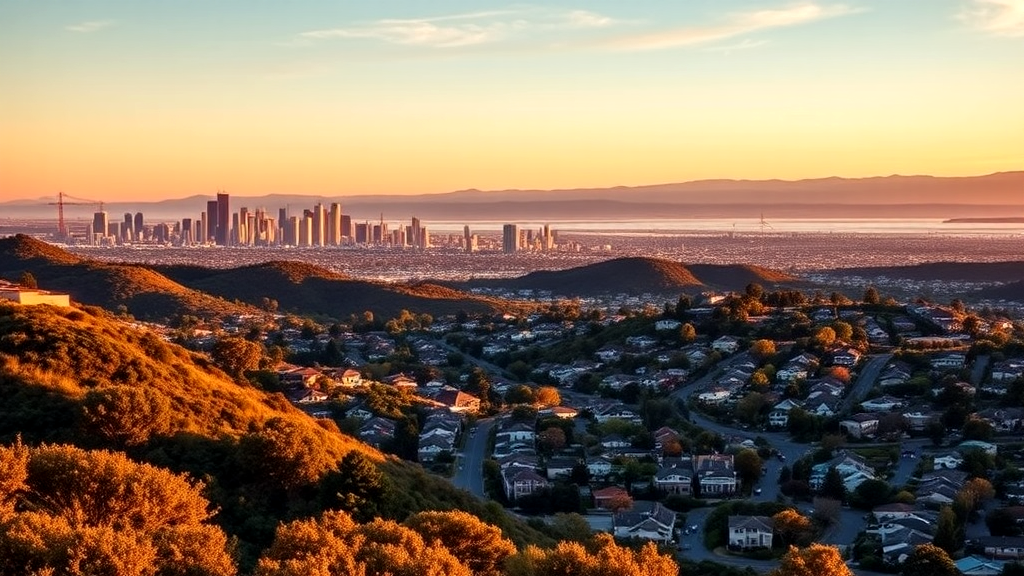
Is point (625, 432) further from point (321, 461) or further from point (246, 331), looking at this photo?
point (246, 331)

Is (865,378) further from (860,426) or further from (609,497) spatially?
(609,497)

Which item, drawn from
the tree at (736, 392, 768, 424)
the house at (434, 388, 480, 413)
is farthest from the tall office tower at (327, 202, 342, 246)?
the tree at (736, 392, 768, 424)

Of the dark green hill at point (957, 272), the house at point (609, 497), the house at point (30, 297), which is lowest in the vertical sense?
the house at point (609, 497)

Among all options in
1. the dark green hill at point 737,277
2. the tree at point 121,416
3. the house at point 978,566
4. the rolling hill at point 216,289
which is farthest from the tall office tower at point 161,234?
the tree at point 121,416

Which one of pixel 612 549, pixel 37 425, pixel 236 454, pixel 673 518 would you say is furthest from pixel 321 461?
pixel 673 518

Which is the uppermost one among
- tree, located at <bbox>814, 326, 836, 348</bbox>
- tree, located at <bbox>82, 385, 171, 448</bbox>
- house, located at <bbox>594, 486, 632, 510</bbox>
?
tree, located at <bbox>82, 385, 171, 448</bbox>

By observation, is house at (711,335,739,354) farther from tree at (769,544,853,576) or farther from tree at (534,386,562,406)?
tree at (769,544,853,576)

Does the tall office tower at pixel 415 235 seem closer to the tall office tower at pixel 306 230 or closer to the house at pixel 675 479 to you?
the tall office tower at pixel 306 230

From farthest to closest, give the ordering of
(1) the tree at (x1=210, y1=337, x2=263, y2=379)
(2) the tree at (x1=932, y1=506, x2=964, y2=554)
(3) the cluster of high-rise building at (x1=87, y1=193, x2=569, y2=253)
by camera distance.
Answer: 1. (3) the cluster of high-rise building at (x1=87, y1=193, x2=569, y2=253)
2. (1) the tree at (x1=210, y1=337, x2=263, y2=379)
3. (2) the tree at (x1=932, y1=506, x2=964, y2=554)
